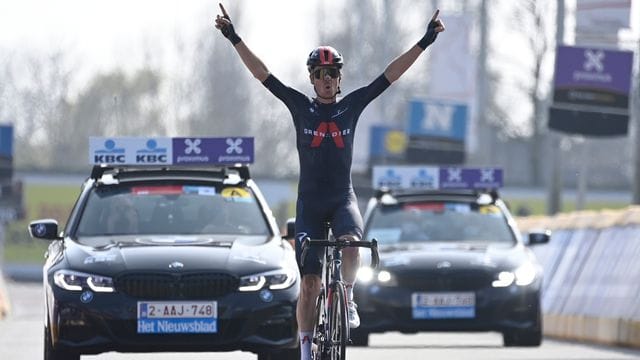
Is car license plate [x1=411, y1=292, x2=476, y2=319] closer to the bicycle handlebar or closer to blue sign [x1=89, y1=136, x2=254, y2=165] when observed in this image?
blue sign [x1=89, y1=136, x2=254, y2=165]

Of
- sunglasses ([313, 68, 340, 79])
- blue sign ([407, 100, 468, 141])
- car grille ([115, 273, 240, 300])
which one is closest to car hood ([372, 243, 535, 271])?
car grille ([115, 273, 240, 300])

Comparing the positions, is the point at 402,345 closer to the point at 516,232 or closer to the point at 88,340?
the point at 516,232

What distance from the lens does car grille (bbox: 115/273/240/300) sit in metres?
13.7

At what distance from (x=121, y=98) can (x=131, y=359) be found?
86.1m

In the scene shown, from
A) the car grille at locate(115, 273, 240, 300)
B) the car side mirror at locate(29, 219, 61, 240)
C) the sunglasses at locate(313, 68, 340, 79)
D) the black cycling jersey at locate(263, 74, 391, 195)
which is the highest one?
the sunglasses at locate(313, 68, 340, 79)

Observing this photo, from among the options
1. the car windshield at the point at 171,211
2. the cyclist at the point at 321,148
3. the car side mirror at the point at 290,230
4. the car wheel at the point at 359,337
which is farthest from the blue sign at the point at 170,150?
the cyclist at the point at 321,148

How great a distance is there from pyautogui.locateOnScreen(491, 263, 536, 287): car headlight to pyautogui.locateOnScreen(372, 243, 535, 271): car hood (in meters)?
0.08

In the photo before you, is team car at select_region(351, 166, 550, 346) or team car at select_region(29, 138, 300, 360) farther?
team car at select_region(351, 166, 550, 346)

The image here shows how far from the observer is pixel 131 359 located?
16578 millimetres

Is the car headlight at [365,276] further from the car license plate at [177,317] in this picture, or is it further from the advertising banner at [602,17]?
the advertising banner at [602,17]

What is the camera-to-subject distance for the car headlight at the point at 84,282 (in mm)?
13633

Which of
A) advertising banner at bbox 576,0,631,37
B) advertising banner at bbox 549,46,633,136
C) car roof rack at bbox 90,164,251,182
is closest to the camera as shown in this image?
car roof rack at bbox 90,164,251,182

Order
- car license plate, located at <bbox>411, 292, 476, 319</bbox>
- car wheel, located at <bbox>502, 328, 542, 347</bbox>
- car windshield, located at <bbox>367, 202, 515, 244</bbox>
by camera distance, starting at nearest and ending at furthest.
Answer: car license plate, located at <bbox>411, 292, 476, 319</bbox> < car wheel, located at <bbox>502, 328, 542, 347</bbox> < car windshield, located at <bbox>367, 202, 515, 244</bbox>

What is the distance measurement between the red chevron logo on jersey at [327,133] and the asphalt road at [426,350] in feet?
16.2
